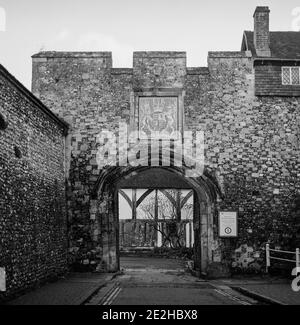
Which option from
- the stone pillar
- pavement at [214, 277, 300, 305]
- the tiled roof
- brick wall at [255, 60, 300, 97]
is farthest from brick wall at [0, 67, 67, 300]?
the tiled roof

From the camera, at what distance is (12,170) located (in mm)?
10609

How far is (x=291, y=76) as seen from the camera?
652 inches

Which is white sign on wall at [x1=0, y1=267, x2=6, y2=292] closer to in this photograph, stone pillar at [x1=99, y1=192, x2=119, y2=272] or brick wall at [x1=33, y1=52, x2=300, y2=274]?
brick wall at [x1=33, y1=52, x2=300, y2=274]

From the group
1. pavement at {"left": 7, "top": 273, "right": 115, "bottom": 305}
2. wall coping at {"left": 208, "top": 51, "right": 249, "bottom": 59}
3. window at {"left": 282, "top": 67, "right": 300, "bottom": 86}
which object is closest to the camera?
pavement at {"left": 7, "top": 273, "right": 115, "bottom": 305}

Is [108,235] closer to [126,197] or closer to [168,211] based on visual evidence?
[126,197]

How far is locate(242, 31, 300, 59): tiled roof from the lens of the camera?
17378 millimetres

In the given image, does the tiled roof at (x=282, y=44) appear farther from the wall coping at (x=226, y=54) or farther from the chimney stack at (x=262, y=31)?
the wall coping at (x=226, y=54)

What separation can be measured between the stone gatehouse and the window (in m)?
0.04

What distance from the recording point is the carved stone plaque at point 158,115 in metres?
16.3

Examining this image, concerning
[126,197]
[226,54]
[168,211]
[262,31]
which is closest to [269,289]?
[226,54]

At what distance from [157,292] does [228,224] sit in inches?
185

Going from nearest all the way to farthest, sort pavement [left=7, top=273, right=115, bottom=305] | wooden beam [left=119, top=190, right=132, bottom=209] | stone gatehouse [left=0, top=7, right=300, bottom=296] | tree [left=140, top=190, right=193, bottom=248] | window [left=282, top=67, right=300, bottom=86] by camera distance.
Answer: pavement [left=7, top=273, right=115, bottom=305]
stone gatehouse [left=0, top=7, right=300, bottom=296]
window [left=282, top=67, right=300, bottom=86]
wooden beam [left=119, top=190, right=132, bottom=209]
tree [left=140, top=190, right=193, bottom=248]
